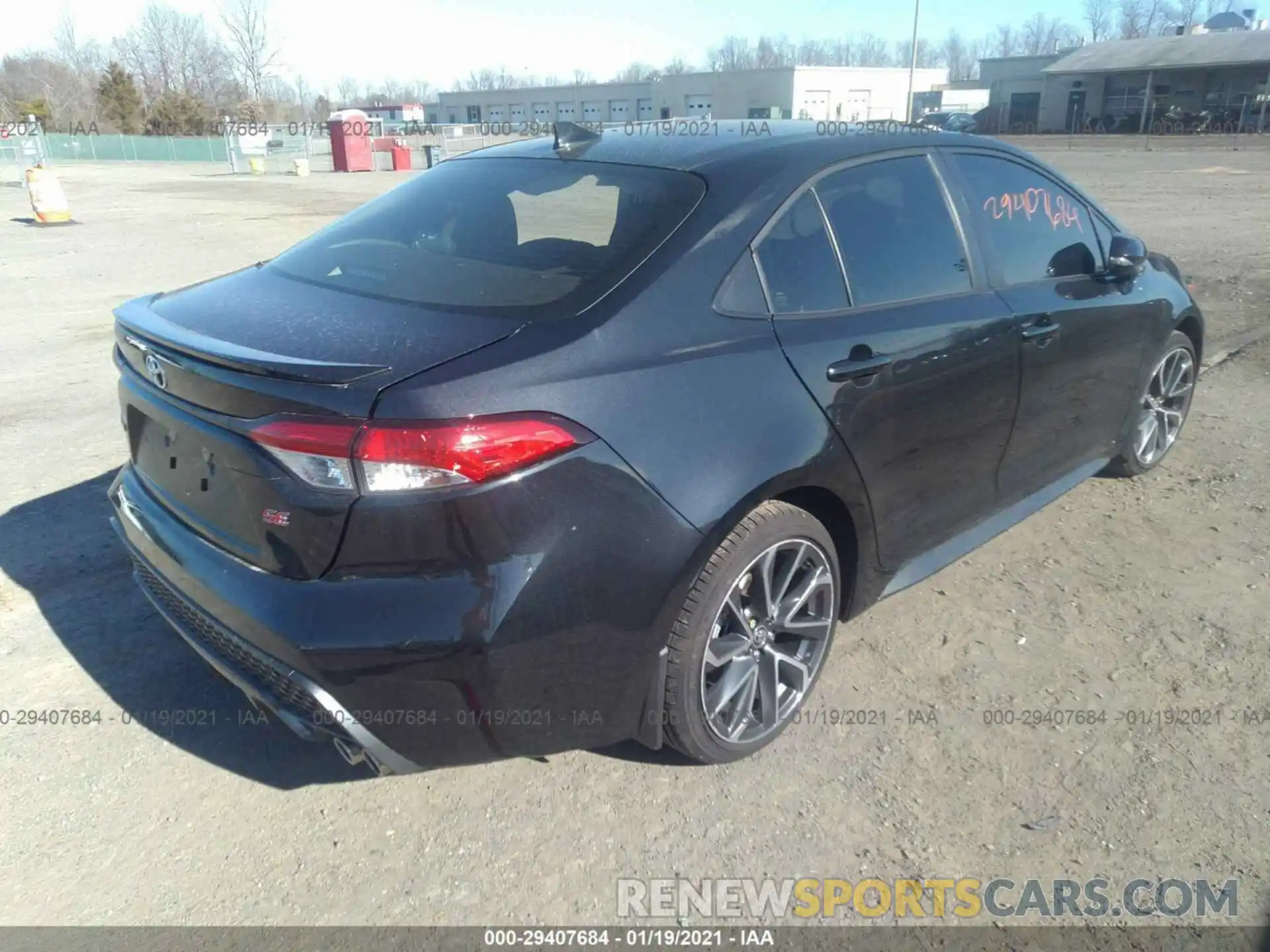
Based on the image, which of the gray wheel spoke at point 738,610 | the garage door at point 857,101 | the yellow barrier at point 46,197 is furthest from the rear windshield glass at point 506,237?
the garage door at point 857,101

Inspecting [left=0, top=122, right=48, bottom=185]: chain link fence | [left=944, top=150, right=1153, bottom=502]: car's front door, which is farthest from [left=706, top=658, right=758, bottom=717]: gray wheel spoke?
[left=0, top=122, right=48, bottom=185]: chain link fence

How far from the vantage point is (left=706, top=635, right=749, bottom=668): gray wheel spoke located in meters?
2.63

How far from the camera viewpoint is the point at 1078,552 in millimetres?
4121

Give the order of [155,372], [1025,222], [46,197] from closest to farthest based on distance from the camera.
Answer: [155,372] → [1025,222] → [46,197]

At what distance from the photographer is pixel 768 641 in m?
2.82

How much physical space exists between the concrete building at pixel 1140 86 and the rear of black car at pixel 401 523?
61.2 m

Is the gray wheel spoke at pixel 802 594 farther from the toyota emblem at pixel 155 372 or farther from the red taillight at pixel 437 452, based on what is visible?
the toyota emblem at pixel 155 372

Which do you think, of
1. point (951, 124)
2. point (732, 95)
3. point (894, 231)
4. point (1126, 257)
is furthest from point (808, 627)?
point (732, 95)

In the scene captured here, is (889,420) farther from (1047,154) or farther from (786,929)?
(1047,154)

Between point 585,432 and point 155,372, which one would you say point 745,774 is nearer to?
point 585,432

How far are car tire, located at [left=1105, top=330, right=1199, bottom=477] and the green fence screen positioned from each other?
155 feet

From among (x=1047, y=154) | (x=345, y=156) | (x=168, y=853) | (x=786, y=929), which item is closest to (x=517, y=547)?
(x=786, y=929)

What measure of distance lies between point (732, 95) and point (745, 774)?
219 ft

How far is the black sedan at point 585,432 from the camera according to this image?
6.93ft
